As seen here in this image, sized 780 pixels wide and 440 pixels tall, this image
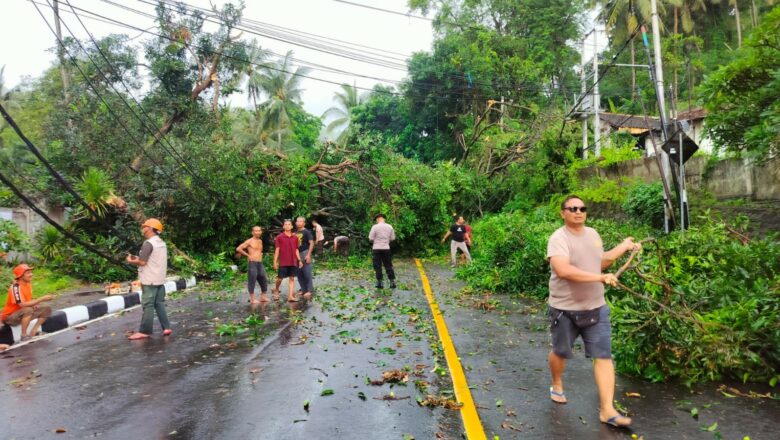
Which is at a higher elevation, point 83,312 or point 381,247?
point 381,247

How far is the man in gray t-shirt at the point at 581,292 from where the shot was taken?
14.5ft

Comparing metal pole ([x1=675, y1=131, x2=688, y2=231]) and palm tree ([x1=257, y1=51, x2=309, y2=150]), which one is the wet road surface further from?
palm tree ([x1=257, y1=51, x2=309, y2=150])

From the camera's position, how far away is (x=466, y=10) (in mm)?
37906

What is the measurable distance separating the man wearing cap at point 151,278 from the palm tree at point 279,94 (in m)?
30.5

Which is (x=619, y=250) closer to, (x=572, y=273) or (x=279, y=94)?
(x=572, y=273)

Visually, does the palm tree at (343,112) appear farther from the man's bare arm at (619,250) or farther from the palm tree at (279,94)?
the man's bare arm at (619,250)

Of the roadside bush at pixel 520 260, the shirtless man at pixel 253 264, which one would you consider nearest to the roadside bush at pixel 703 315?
the roadside bush at pixel 520 260

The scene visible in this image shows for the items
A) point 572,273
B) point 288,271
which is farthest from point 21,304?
point 572,273

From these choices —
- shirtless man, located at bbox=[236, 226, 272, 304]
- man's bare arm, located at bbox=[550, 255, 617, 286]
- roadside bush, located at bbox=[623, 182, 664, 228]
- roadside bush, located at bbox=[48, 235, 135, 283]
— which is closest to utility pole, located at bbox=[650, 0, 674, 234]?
roadside bush, located at bbox=[623, 182, 664, 228]

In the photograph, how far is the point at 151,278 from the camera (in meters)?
8.40

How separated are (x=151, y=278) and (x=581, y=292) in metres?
6.22

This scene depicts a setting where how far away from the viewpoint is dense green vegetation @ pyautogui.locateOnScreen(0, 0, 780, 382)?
613 cm

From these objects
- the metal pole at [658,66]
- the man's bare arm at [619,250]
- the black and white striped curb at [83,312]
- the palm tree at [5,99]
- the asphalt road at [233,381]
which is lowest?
the asphalt road at [233,381]

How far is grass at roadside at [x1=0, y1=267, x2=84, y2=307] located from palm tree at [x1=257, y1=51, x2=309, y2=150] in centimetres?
2444
